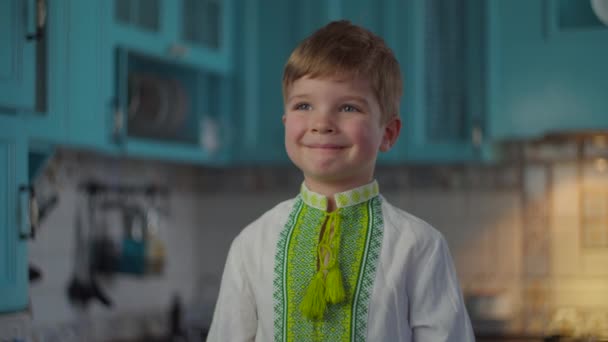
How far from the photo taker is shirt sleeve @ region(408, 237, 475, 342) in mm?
1246

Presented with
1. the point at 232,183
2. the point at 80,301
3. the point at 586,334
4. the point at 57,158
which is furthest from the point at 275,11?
the point at 586,334

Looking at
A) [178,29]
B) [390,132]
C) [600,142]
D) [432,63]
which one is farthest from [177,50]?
[390,132]

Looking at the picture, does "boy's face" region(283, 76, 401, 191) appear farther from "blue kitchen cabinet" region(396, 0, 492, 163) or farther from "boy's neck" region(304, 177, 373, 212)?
"blue kitchen cabinet" region(396, 0, 492, 163)

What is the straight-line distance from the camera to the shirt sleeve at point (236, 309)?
1.30m

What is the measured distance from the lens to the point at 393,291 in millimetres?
1249

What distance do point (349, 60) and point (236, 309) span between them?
347 millimetres

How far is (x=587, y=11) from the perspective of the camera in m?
3.24

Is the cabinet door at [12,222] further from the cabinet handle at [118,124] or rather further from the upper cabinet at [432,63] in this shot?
the upper cabinet at [432,63]

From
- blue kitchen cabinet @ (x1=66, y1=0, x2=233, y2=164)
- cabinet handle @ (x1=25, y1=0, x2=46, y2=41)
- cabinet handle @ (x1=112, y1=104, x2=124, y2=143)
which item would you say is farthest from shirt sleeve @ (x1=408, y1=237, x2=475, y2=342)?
cabinet handle @ (x1=112, y1=104, x2=124, y2=143)

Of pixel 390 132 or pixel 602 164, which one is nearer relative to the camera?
pixel 390 132

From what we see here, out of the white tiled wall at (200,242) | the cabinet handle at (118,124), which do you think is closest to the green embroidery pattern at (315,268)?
the cabinet handle at (118,124)

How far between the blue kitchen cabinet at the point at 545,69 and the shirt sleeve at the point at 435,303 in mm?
2086

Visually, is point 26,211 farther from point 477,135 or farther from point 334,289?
point 477,135

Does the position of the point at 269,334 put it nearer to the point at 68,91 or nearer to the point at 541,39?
the point at 68,91
